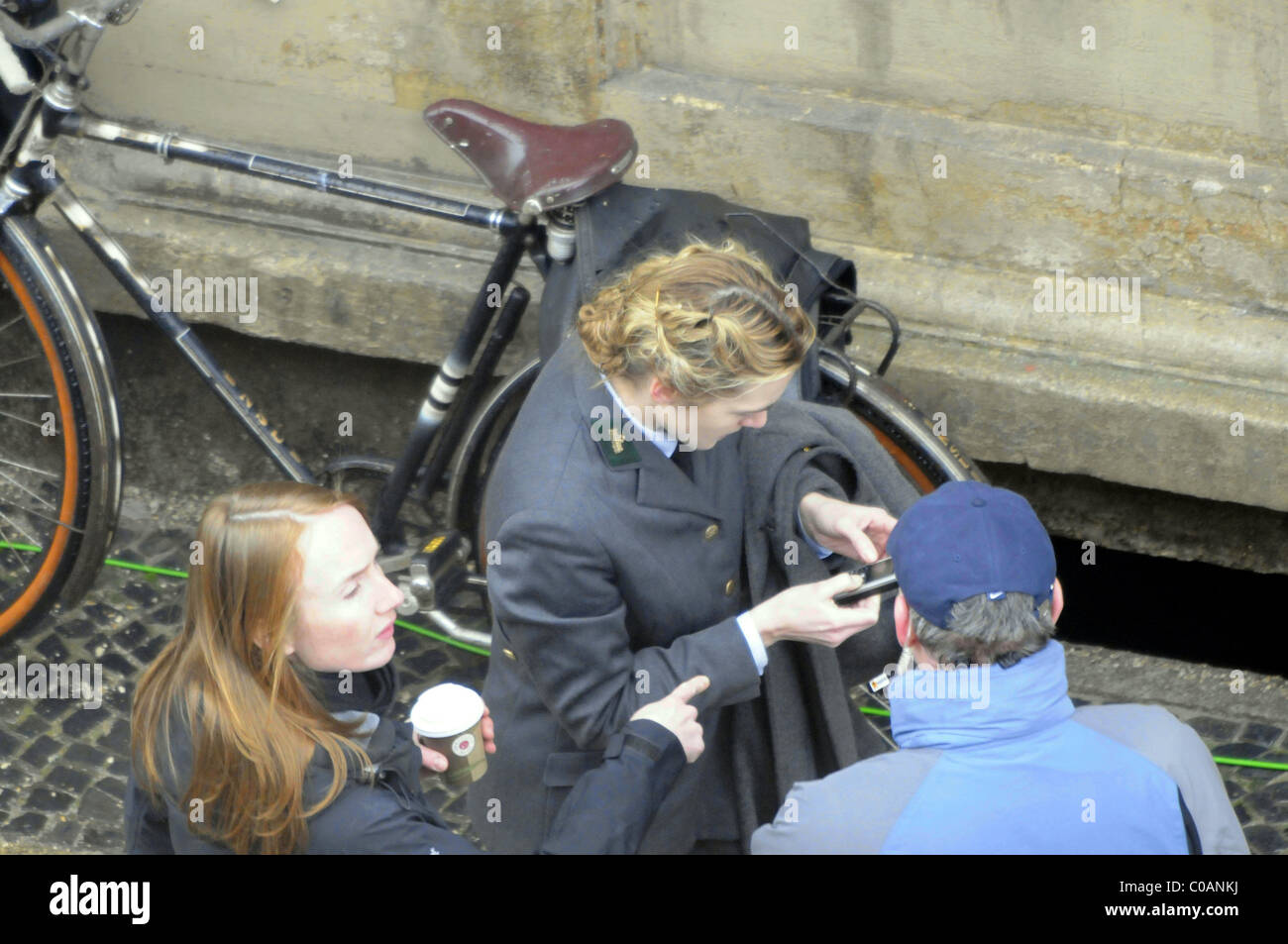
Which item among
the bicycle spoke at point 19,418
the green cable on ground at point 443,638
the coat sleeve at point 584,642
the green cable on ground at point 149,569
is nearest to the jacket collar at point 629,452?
the coat sleeve at point 584,642

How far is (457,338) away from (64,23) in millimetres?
1084

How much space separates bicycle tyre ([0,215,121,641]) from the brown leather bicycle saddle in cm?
99

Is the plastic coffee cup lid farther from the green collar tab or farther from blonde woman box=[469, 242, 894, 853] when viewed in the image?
the green collar tab

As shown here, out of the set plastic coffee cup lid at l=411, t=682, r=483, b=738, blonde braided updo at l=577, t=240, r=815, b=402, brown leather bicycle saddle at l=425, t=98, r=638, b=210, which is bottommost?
plastic coffee cup lid at l=411, t=682, r=483, b=738

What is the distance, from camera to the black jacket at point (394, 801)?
2131 mm

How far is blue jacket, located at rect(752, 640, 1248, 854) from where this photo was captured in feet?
6.32

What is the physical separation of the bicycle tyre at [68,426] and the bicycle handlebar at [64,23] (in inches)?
16.9

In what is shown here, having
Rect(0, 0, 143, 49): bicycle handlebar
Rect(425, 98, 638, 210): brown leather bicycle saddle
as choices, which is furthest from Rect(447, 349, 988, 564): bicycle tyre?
Rect(0, 0, 143, 49): bicycle handlebar

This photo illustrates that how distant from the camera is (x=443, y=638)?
4.20m

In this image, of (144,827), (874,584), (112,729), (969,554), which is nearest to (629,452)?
(874,584)

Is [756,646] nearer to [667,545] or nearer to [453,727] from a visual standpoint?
[667,545]

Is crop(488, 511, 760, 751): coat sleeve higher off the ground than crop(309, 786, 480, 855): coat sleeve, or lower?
higher

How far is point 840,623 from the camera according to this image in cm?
256

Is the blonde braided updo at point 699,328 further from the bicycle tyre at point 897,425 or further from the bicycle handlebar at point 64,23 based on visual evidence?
the bicycle handlebar at point 64,23
